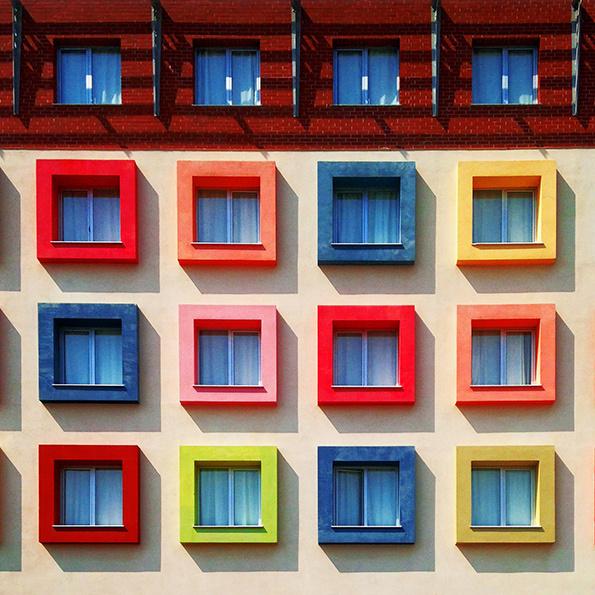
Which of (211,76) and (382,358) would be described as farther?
(211,76)

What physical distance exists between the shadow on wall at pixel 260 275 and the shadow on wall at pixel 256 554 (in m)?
4.64

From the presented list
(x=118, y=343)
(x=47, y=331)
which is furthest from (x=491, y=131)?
(x=47, y=331)

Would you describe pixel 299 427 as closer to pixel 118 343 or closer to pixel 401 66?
pixel 118 343

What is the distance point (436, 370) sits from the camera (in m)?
12.4

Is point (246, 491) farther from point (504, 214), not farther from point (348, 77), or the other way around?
point (348, 77)

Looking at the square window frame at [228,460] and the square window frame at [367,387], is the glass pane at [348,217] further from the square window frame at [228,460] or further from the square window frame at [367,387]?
the square window frame at [228,460]

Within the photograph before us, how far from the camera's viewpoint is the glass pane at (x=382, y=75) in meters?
13.0

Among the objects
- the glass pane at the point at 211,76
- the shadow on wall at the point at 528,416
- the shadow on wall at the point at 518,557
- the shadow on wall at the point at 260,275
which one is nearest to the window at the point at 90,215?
the shadow on wall at the point at 260,275

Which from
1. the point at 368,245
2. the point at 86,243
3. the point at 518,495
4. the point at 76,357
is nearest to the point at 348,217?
the point at 368,245

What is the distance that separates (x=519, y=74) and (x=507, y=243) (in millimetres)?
3950

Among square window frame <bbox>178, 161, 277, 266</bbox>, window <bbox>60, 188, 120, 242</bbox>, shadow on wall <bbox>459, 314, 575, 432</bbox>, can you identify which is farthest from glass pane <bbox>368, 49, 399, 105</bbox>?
shadow on wall <bbox>459, 314, 575, 432</bbox>

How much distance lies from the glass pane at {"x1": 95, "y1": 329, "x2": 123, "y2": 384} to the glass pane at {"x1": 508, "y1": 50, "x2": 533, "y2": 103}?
10.3 metres

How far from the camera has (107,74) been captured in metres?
13.0

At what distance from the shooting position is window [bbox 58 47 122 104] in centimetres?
1298
